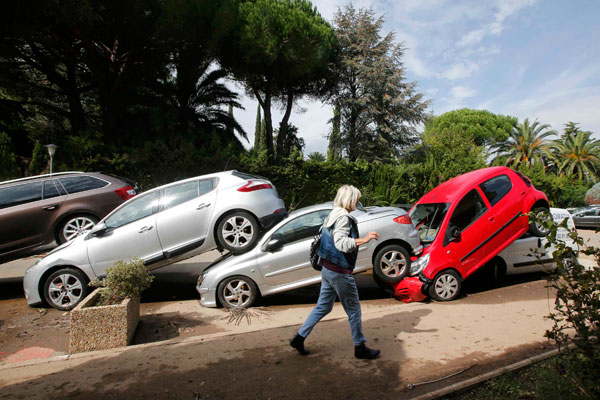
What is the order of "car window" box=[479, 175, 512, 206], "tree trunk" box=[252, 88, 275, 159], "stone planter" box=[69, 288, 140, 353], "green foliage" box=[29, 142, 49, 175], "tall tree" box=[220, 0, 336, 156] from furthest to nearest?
"tree trunk" box=[252, 88, 275, 159] → "tall tree" box=[220, 0, 336, 156] → "green foliage" box=[29, 142, 49, 175] → "car window" box=[479, 175, 512, 206] → "stone planter" box=[69, 288, 140, 353]

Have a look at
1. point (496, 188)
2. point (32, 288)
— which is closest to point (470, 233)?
point (496, 188)

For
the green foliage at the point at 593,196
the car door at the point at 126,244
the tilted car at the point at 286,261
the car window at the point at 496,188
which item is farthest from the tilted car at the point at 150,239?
the green foliage at the point at 593,196

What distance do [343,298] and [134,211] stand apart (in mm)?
4360

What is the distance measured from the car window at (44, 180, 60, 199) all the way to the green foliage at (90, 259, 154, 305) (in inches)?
113

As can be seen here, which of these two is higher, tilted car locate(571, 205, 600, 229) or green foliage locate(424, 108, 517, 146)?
green foliage locate(424, 108, 517, 146)

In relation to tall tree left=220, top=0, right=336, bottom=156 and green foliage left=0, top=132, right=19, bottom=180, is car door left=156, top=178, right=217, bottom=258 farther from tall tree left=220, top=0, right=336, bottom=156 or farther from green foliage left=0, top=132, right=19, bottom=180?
tall tree left=220, top=0, right=336, bottom=156

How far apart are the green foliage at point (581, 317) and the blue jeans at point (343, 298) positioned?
1.74 meters

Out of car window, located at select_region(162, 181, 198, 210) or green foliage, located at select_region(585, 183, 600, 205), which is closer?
car window, located at select_region(162, 181, 198, 210)

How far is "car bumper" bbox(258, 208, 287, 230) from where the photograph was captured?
666 centimetres

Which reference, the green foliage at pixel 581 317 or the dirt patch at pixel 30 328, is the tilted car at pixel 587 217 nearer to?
the green foliage at pixel 581 317

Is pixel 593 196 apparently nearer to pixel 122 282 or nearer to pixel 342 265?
pixel 342 265

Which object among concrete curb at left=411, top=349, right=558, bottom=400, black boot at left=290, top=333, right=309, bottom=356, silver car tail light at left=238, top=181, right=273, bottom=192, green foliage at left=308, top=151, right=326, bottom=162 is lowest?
concrete curb at left=411, top=349, right=558, bottom=400

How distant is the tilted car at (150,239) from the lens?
21.0ft

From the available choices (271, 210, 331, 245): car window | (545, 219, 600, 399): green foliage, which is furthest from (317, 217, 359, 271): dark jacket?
(271, 210, 331, 245): car window
